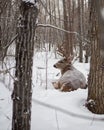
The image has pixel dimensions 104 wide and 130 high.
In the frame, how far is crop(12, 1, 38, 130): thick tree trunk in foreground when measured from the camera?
3.00 metres

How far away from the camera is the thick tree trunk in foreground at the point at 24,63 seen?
118 inches

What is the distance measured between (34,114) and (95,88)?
920mm

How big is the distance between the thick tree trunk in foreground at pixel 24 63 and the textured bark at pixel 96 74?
4.13ft

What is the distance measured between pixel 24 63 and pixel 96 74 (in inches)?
55.3

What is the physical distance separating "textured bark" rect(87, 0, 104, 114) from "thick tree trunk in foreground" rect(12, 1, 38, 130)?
1.26m

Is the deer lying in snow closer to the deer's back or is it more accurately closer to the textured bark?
the deer's back

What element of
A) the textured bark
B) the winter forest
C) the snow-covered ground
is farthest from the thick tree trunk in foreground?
the textured bark

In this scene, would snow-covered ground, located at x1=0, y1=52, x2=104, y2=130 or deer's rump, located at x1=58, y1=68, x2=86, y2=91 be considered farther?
deer's rump, located at x1=58, y1=68, x2=86, y2=91

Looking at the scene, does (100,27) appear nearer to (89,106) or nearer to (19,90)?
(89,106)

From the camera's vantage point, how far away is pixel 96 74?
13.6 feet

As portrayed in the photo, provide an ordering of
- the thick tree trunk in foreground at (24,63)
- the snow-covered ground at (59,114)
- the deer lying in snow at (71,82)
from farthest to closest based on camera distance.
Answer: the deer lying in snow at (71,82)
the snow-covered ground at (59,114)
the thick tree trunk in foreground at (24,63)

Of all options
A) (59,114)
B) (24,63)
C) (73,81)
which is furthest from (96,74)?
(73,81)

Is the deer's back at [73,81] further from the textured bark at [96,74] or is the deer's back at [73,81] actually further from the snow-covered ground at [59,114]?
the textured bark at [96,74]

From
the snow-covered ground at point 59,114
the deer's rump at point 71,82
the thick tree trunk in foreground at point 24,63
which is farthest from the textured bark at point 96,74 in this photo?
the deer's rump at point 71,82
